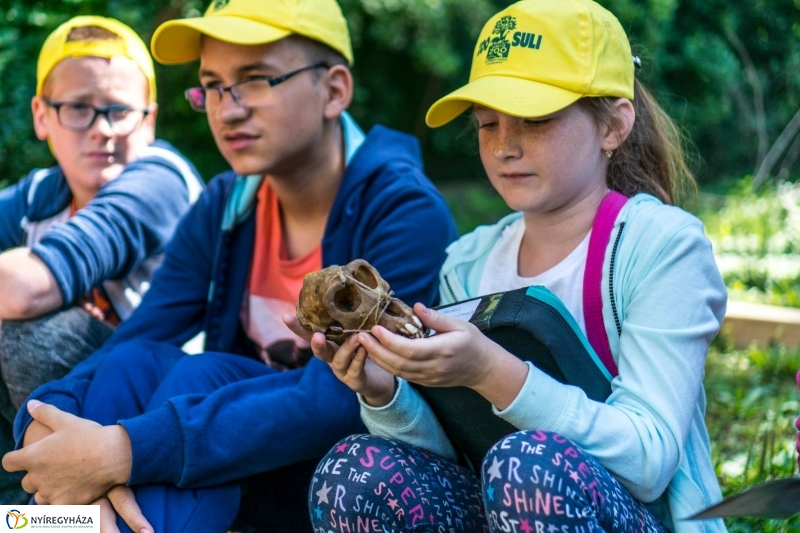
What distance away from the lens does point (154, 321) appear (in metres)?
2.98

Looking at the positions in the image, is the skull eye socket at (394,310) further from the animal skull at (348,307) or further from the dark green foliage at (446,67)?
the dark green foliage at (446,67)

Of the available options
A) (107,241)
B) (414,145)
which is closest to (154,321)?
(107,241)

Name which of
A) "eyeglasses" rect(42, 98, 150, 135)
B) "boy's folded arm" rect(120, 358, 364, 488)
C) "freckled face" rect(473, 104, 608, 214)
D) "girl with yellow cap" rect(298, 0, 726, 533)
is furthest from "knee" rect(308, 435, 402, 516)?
"eyeglasses" rect(42, 98, 150, 135)

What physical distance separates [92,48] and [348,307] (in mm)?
1955

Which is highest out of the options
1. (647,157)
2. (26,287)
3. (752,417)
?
(647,157)

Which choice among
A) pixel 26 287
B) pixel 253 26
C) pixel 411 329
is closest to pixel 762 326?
pixel 253 26

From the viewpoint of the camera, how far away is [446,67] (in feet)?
27.2

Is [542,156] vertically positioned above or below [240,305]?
above

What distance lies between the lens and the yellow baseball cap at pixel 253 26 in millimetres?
2725

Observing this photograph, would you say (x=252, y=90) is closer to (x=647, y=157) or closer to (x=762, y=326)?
(x=647, y=157)

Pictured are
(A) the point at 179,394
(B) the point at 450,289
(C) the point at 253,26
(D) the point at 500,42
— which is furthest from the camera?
(C) the point at 253,26

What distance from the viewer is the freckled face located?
7.30 feet

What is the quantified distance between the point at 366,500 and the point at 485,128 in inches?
38.0

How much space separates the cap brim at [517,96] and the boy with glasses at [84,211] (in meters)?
1.45
